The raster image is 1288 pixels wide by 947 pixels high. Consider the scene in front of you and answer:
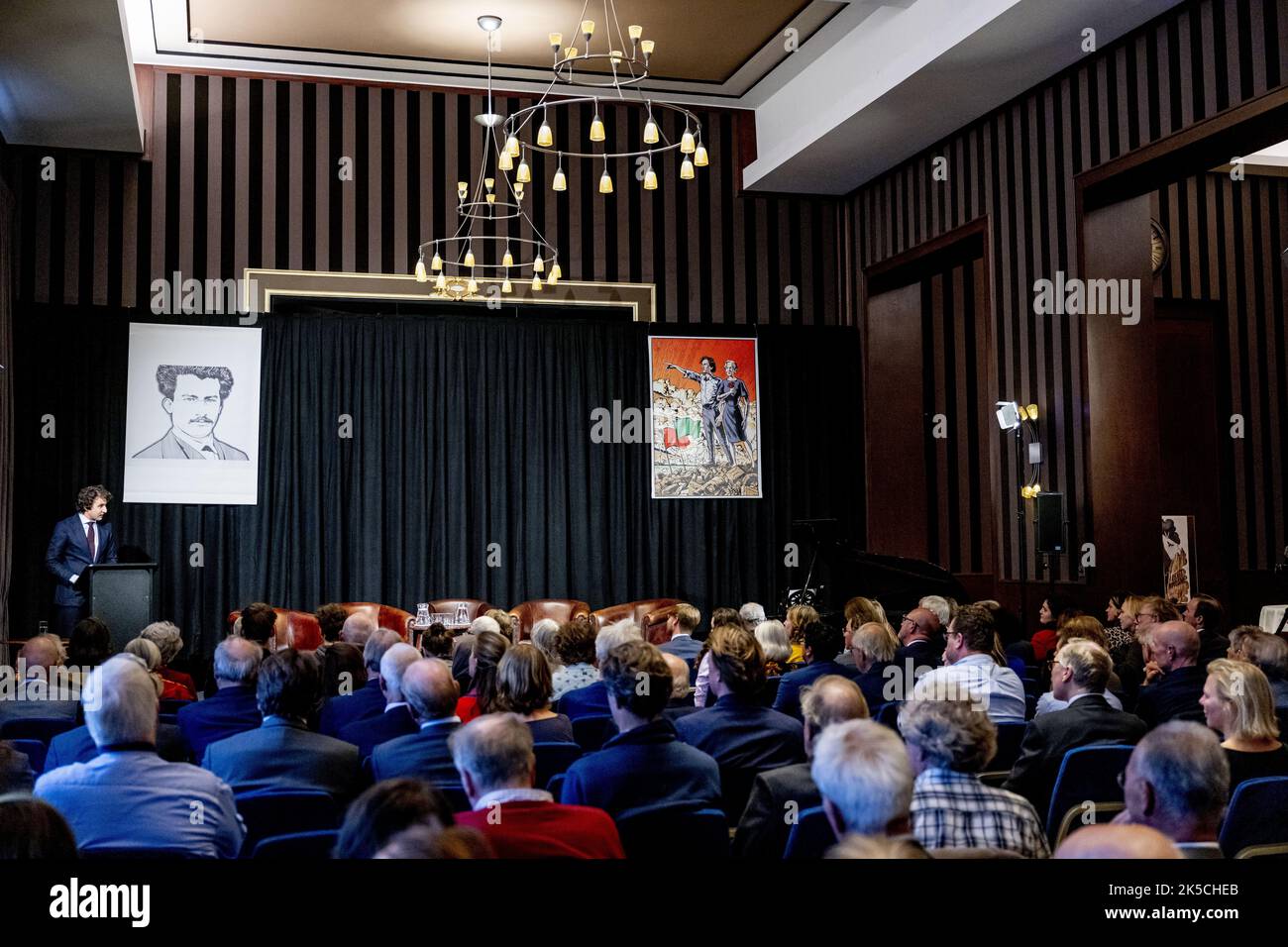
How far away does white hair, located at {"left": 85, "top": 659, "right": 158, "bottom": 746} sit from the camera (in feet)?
9.96

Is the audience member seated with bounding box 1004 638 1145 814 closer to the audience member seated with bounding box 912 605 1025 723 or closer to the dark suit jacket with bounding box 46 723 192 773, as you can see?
the audience member seated with bounding box 912 605 1025 723

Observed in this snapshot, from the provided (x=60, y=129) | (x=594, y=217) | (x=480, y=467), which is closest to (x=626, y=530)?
(x=480, y=467)

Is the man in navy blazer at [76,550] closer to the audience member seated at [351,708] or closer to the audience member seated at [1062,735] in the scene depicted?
the audience member seated at [351,708]

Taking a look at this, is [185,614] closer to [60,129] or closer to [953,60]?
[60,129]

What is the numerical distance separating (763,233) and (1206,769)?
10112mm

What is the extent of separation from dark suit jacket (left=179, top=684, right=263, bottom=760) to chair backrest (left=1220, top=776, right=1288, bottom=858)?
3.33 m

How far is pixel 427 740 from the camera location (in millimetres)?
3721

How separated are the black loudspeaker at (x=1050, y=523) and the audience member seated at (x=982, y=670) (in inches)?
145

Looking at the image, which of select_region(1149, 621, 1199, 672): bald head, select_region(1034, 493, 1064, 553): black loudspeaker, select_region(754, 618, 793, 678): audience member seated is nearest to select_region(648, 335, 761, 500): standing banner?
select_region(1034, 493, 1064, 553): black loudspeaker

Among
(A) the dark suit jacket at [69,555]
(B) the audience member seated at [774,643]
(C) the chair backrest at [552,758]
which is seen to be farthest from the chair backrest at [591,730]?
(A) the dark suit jacket at [69,555]

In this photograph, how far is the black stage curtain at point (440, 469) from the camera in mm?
10250

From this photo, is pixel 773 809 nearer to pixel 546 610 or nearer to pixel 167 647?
pixel 167 647

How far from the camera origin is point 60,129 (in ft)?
32.0

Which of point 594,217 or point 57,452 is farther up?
point 594,217
